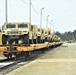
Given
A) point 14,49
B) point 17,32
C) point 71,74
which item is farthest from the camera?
point 17,32

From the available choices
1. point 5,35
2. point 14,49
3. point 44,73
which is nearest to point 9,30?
point 5,35

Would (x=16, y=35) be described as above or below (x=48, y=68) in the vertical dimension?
above

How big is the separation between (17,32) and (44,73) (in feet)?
41.2

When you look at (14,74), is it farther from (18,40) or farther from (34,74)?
(18,40)

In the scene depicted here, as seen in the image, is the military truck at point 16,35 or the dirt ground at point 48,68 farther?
the military truck at point 16,35

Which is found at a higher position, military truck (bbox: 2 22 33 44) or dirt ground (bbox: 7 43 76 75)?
military truck (bbox: 2 22 33 44)

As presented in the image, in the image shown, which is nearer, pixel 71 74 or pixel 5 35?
pixel 71 74

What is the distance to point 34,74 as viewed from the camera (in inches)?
711

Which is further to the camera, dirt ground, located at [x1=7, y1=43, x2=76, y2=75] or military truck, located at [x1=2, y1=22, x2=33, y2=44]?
military truck, located at [x1=2, y1=22, x2=33, y2=44]

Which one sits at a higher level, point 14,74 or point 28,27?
point 28,27

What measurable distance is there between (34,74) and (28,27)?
14.6 meters

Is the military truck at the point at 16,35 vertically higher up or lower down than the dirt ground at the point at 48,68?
higher up

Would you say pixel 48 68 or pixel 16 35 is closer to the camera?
pixel 48 68

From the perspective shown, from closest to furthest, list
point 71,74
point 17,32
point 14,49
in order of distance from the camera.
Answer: point 71,74 < point 14,49 < point 17,32
